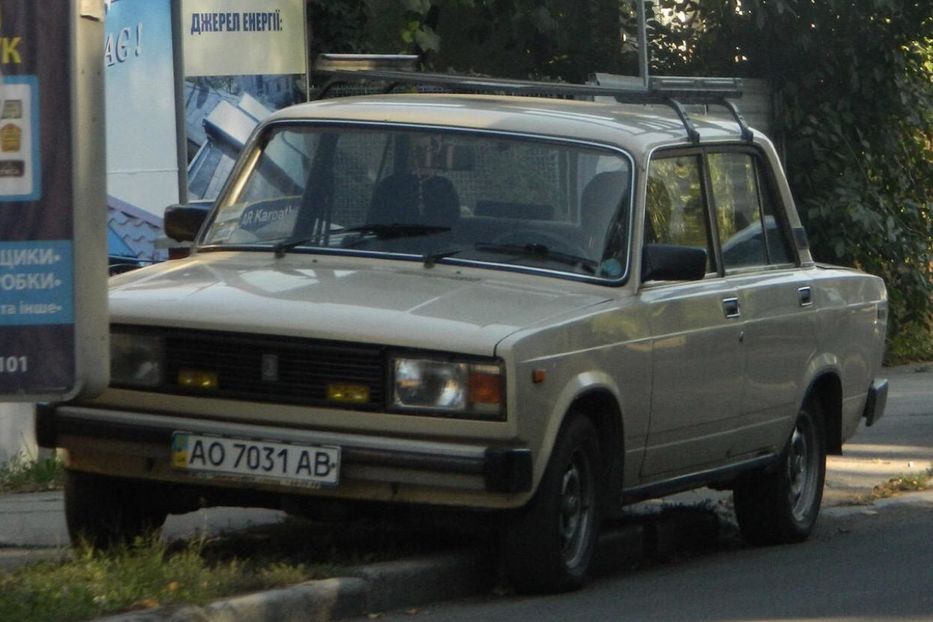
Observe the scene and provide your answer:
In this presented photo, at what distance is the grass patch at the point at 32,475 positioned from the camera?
8.84 meters

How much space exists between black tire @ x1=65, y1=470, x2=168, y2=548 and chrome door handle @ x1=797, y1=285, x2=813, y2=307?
10.1 ft

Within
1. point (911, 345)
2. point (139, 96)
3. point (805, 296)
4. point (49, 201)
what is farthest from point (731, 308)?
point (911, 345)

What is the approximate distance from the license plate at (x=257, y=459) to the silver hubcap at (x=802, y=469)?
10.4 ft

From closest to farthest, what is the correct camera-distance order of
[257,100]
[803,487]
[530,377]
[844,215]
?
[530,377]
[803,487]
[257,100]
[844,215]

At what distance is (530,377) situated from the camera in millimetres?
6125

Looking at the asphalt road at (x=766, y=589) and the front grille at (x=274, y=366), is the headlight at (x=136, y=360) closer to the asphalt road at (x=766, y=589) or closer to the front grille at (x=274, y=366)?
the front grille at (x=274, y=366)

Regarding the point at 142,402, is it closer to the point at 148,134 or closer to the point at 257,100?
the point at 148,134

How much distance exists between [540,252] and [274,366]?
50.9 inches

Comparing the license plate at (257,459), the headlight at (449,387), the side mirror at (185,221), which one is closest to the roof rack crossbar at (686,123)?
the side mirror at (185,221)

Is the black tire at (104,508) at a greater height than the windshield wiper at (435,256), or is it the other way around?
the windshield wiper at (435,256)

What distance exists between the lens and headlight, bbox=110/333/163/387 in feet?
21.0

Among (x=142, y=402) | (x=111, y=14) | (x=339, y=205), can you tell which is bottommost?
(x=142, y=402)

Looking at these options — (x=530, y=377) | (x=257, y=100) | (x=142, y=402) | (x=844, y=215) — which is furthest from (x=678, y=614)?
(x=844, y=215)

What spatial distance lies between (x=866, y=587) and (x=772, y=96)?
10.4m
